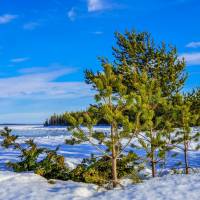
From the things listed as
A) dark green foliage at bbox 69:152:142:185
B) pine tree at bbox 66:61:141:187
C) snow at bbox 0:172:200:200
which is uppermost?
pine tree at bbox 66:61:141:187

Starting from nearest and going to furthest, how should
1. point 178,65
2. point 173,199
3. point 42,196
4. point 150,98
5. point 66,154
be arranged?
point 173,199 → point 42,196 → point 150,98 → point 66,154 → point 178,65

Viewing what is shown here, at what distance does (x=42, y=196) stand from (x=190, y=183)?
2.83 metres

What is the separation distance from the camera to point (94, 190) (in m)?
8.84

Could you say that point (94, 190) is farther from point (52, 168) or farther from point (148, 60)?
point (148, 60)

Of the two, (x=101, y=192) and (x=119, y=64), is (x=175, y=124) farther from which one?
(x=119, y=64)

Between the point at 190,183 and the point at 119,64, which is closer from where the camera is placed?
the point at 190,183

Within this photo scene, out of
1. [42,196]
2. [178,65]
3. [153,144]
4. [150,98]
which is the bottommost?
[42,196]

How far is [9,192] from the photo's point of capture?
8555mm

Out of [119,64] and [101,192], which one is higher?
[119,64]

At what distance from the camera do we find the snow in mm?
7801

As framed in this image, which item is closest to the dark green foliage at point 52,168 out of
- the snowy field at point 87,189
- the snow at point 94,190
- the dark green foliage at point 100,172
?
the dark green foliage at point 100,172

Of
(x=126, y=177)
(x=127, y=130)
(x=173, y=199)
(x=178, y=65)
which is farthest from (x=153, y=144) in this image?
(x=178, y=65)

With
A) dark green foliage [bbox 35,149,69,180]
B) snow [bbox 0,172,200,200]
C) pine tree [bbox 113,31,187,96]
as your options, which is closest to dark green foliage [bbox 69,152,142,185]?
dark green foliage [bbox 35,149,69,180]

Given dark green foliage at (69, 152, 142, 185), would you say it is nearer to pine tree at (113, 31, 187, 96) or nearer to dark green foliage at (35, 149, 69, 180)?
dark green foliage at (35, 149, 69, 180)
